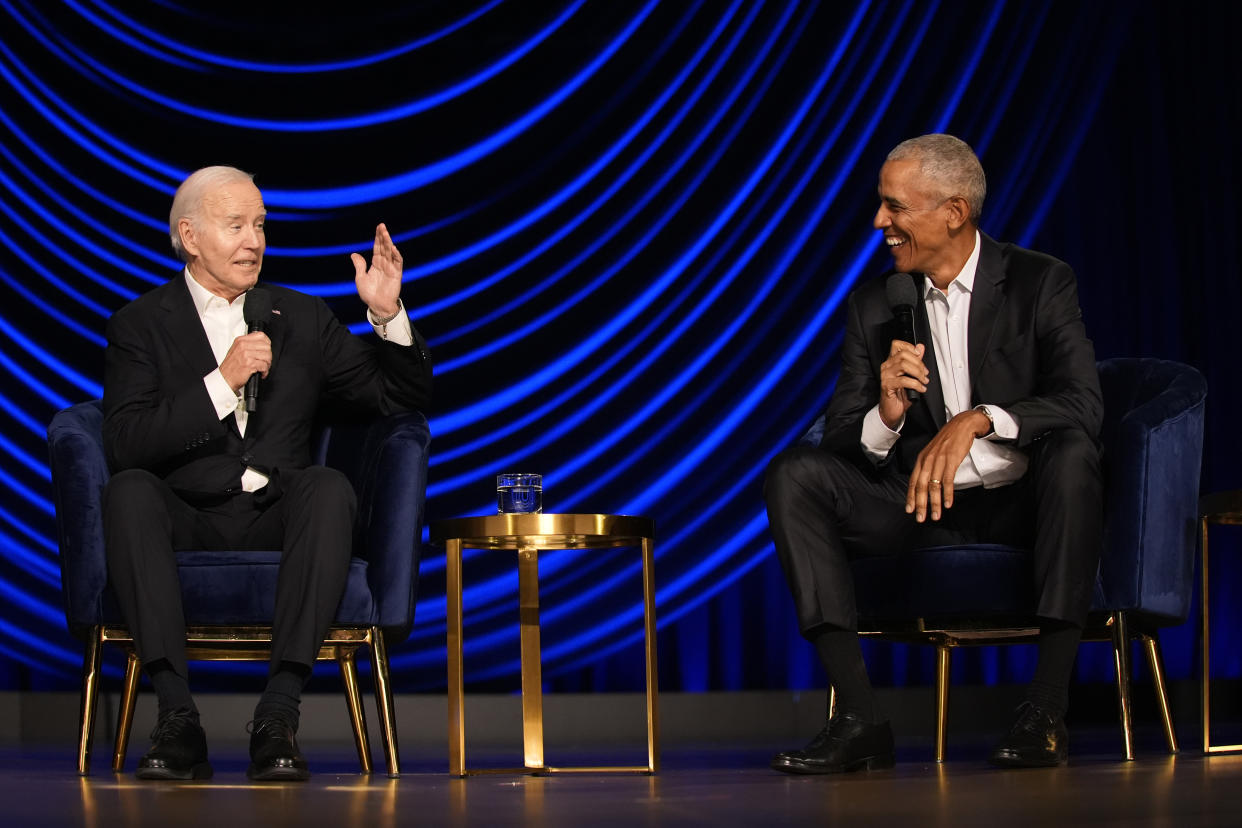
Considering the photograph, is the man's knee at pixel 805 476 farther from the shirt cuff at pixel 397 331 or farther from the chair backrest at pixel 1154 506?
the shirt cuff at pixel 397 331

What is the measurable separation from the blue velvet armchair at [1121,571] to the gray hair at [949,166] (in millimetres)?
478

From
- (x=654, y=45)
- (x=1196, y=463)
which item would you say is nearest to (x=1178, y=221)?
(x=654, y=45)

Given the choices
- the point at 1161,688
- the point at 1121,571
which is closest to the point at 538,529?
the point at 1121,571

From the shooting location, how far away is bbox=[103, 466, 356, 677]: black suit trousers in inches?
93.2

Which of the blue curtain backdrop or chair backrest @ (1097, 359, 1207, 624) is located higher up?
the blue curtain backdrop

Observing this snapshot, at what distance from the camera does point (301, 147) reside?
3.95m

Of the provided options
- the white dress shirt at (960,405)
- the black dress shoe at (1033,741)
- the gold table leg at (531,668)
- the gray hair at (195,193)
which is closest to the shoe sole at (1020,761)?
the black dress shoe at (1033,741)

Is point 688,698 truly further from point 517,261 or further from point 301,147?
point 301,147

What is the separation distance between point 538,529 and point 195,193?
3.23ft

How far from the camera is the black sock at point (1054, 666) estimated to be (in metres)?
2.23

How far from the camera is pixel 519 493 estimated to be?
2.52m

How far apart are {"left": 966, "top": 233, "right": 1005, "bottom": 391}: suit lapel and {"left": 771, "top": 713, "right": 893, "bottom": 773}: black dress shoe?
0.65 meters

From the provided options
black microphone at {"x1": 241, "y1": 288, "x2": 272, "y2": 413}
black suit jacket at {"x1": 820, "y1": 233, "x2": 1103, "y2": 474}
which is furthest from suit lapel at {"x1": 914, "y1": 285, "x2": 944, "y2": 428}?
black microphone at {"x1": 241, "y1": 288, "x2": 272, "y2": 413}

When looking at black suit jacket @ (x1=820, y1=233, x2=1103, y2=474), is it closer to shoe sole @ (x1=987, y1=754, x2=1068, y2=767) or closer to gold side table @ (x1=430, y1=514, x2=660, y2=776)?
gold side table @ (x1=430, y1=514, x2=660, y2=776)
